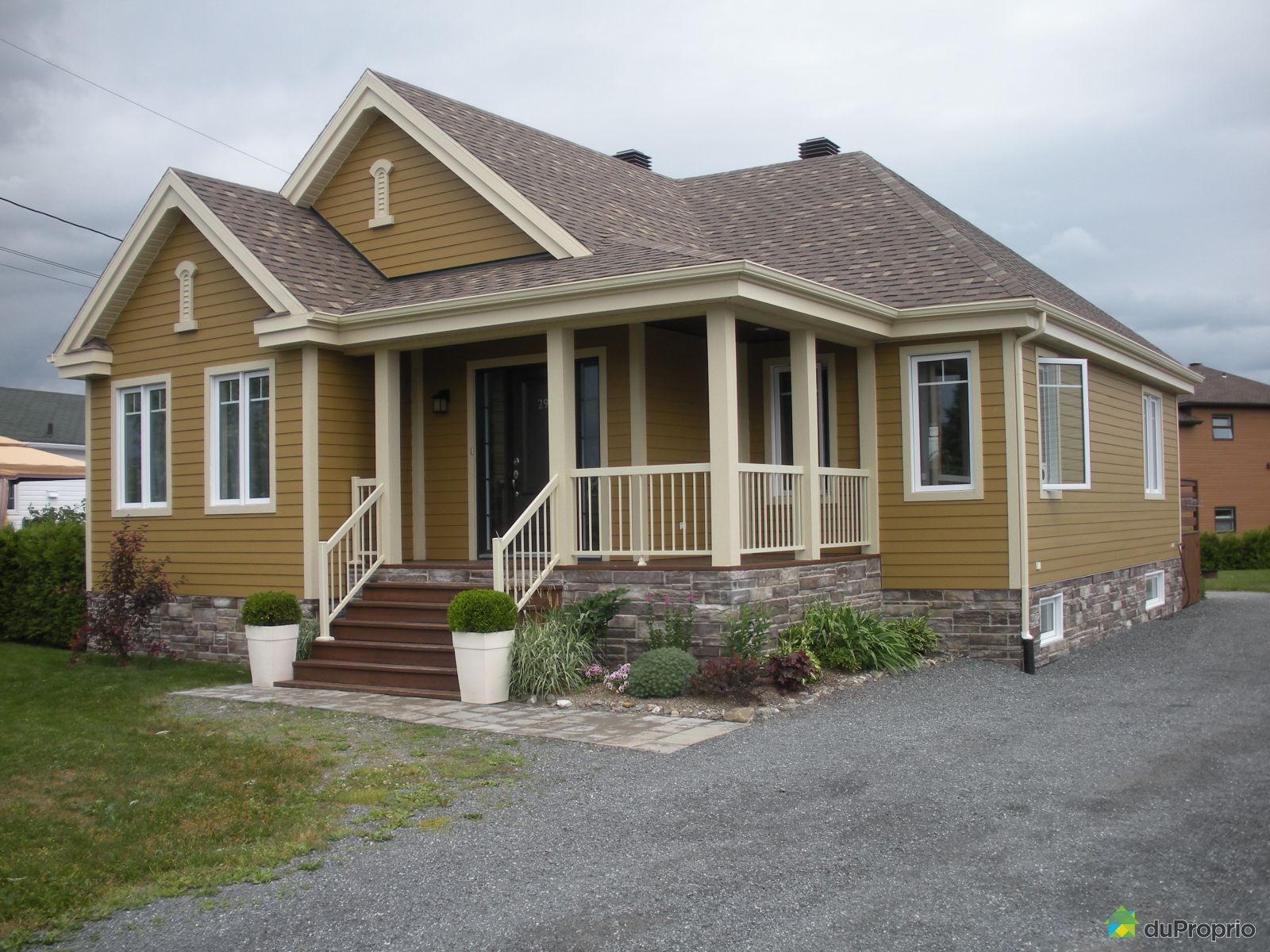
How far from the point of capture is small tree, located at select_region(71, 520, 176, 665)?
12.4m

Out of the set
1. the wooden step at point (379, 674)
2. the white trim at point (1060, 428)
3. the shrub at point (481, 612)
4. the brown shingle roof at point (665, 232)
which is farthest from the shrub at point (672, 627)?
→ the white trim at point (1060, 428)

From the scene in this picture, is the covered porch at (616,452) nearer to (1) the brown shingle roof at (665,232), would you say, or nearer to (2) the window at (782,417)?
(2) the window at (782,417)

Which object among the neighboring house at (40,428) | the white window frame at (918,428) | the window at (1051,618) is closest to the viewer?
the white window frame at (918,428)

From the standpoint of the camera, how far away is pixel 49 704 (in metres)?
9.85

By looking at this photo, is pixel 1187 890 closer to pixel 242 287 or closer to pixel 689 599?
pixel 689 599

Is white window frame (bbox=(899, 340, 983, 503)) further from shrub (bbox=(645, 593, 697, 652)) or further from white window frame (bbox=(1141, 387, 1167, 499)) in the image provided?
white window frame (bbox=(1141, 387, 1167, 499))

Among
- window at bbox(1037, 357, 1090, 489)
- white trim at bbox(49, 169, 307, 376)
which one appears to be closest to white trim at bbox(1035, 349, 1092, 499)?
window at bbox(1037, 357, 1090, 489)

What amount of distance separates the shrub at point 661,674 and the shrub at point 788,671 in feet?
2.04

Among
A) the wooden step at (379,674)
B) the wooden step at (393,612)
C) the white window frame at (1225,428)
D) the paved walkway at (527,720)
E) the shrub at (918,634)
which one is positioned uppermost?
the white window frame at (1225,428)

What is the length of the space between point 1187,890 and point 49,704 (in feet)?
29.3

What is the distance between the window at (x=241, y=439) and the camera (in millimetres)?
12273

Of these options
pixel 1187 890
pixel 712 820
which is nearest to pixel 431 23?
pixel 712 820

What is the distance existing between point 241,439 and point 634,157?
8377 millimetres

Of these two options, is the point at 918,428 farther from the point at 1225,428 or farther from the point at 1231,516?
the point at 1225,428
